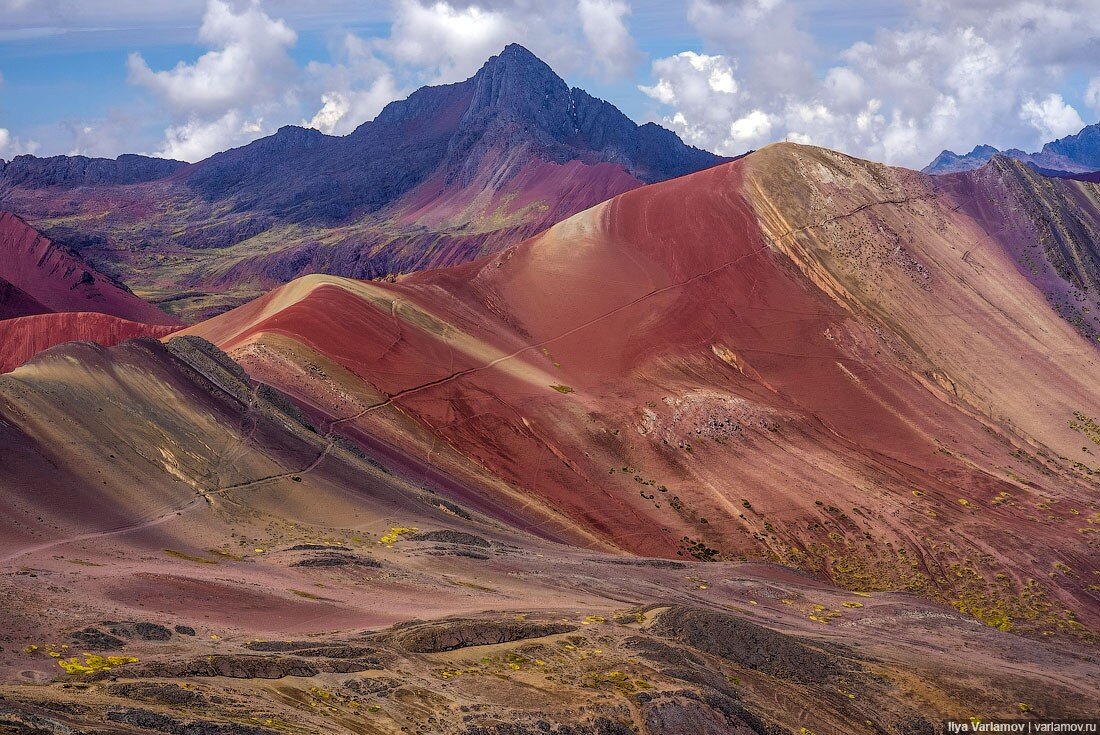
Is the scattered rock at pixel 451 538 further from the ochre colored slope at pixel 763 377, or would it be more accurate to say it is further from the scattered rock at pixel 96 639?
the scattered rock at pixel 96 639

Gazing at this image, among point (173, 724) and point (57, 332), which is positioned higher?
point (57, 332)

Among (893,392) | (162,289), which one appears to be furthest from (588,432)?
(162,289)

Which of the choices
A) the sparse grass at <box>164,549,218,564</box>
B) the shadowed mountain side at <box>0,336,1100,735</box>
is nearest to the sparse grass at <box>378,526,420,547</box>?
the shadowed mountain side at <box>0,336,1100,735</box>

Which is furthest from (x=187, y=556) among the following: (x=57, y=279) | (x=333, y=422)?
(x=57, y=279)

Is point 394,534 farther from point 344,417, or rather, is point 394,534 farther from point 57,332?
point 57,332

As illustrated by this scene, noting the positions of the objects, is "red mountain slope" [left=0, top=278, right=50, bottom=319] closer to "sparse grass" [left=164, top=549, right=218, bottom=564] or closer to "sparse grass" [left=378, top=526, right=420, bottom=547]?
"sparse grass" [left=378, top=526, right=420, bottom=547]

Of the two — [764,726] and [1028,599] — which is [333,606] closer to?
[764,726]
